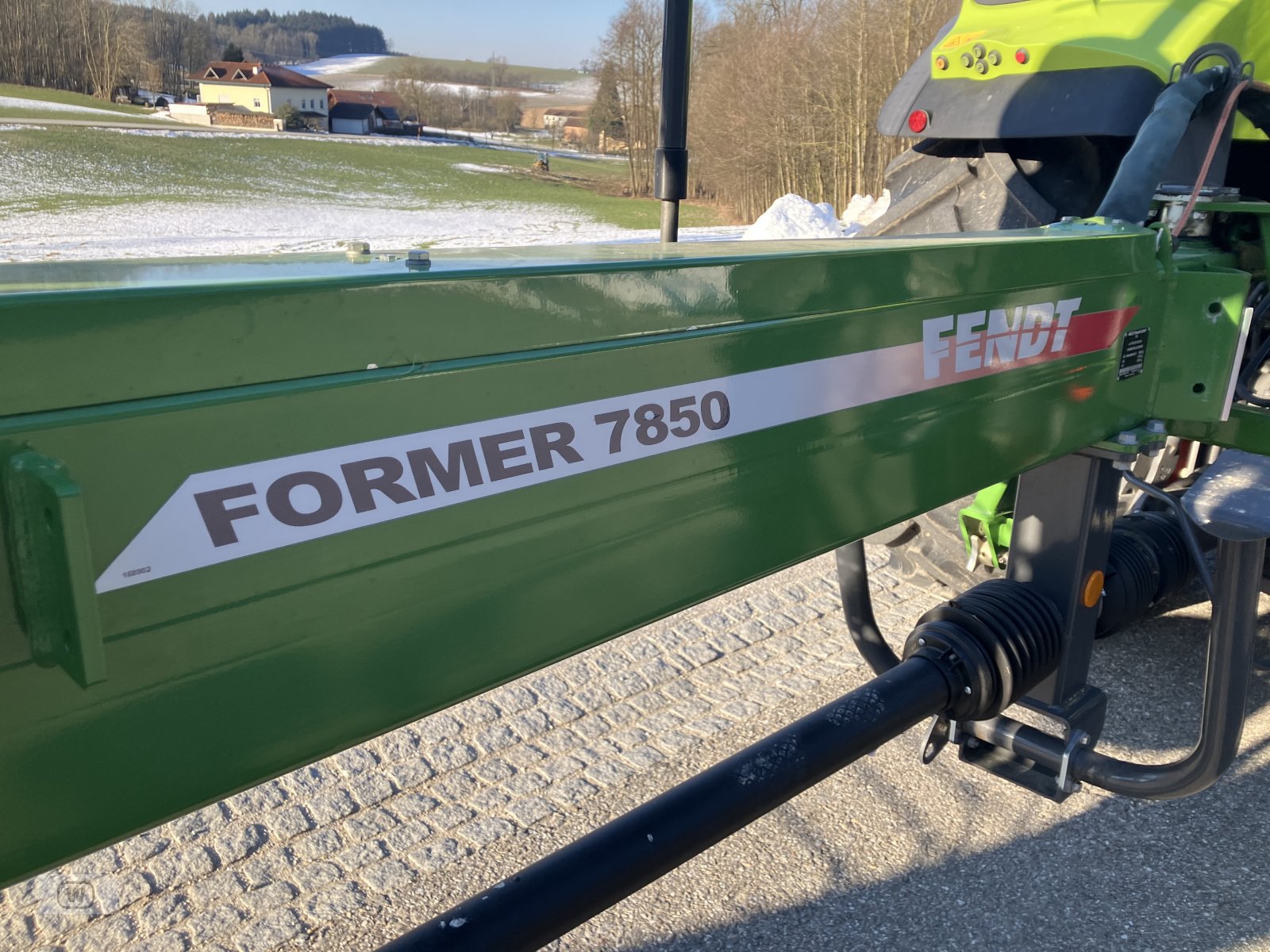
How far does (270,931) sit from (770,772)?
1109mm

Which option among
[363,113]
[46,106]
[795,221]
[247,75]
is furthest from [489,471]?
[247,75]

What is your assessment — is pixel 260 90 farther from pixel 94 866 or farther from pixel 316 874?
pixel 316 874

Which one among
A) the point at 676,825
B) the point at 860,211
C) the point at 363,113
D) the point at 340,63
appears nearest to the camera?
the point at 676,825

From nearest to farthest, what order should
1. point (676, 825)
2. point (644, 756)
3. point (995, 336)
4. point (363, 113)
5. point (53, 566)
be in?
point (53, 566), point (676, 825), point (995, 336), point (644, 756), point (363, 113)

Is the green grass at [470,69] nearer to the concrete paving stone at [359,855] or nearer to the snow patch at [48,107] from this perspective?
the snow patch at [48,107]

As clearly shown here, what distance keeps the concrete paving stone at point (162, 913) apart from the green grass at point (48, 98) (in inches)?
1505

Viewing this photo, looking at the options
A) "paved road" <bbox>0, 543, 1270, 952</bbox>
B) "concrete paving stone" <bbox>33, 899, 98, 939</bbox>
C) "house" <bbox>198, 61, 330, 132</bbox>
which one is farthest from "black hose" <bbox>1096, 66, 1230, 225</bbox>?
"house" <bbox>198, 61, 330, 132</bbox>

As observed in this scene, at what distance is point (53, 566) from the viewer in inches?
25.2

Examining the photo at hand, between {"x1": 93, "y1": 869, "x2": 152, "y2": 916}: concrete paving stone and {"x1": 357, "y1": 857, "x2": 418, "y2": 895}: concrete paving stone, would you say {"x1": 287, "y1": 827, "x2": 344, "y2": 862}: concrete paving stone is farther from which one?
{"x1": 93, "y1": 869, "x2": 152, "y2": 916}: concrete paving stone

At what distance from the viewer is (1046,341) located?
1.45 m

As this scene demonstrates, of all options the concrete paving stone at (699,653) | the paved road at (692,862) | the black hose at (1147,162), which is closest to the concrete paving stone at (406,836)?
the paved road at (692,862)

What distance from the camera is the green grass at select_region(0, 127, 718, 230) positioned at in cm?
2094

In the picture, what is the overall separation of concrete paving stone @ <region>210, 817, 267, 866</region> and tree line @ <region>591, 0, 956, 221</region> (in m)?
11.6

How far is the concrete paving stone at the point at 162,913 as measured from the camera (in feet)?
6.18
